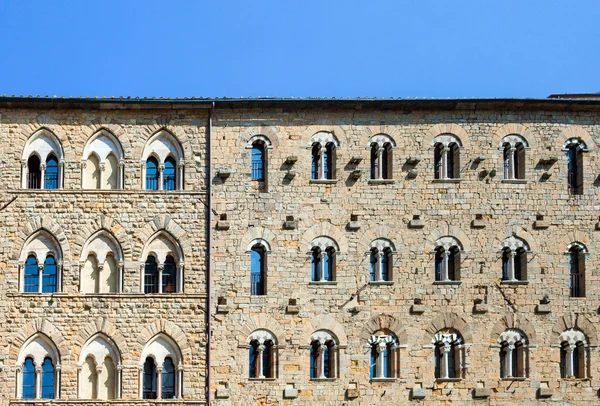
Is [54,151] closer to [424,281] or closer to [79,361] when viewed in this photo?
[79,361]

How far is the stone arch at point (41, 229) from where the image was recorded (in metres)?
37.9

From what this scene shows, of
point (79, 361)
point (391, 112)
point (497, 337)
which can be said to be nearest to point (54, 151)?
point (79, 361)

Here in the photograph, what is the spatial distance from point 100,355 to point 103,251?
3212 mm

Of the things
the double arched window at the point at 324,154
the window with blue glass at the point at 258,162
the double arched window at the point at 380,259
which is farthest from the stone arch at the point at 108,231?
the double arched window at the point at 380,259

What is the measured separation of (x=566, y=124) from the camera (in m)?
39.4

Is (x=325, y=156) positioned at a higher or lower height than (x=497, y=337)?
higher

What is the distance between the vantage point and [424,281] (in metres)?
38.3

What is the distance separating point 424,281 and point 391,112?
5494mm

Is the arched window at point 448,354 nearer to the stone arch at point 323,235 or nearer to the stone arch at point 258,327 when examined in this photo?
the stone arch at point 323,235

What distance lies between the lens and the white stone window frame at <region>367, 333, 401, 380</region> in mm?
37844

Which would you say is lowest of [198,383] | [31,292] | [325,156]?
[198,383]

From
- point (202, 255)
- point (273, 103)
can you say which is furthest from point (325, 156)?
point (202, 255)

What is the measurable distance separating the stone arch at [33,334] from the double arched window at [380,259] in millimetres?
9691

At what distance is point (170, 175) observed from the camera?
38781 mm
